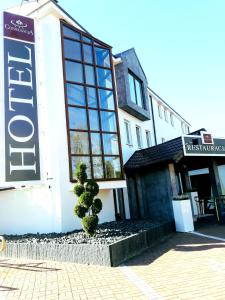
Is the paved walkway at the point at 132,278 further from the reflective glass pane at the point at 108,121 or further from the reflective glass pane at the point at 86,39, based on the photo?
the reflective glass pane at the point at 86,39

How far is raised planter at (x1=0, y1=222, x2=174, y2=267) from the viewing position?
7.68 metres

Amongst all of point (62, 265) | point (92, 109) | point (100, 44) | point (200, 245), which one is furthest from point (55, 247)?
point (100, 44)

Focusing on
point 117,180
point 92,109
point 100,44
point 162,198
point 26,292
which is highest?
point 100,44

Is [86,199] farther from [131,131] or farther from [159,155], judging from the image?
[131,131]

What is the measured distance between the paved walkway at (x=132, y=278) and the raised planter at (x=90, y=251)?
23 centimetres

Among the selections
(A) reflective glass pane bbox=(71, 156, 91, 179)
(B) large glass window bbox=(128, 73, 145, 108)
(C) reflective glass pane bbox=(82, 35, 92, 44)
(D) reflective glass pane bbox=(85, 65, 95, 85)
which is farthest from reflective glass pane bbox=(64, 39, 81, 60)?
(B) large glass window bbox=(128, 73, 145, 108)

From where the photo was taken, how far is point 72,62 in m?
13.6

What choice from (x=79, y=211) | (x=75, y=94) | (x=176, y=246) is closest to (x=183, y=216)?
(x=176, y=246)

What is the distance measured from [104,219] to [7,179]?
16.5 ft

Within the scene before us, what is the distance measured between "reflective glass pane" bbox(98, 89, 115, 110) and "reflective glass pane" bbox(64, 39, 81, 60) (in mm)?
2045

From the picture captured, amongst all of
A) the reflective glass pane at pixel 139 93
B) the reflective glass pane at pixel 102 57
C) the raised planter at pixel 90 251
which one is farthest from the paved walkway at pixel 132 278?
the reflective glass pane at pixel 139 93

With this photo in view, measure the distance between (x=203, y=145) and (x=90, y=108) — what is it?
6.00 metres

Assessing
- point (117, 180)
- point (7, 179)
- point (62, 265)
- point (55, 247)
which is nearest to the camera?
Answer: point (62, 265)

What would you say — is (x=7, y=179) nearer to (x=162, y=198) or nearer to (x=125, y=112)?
(x=162, y=198)
